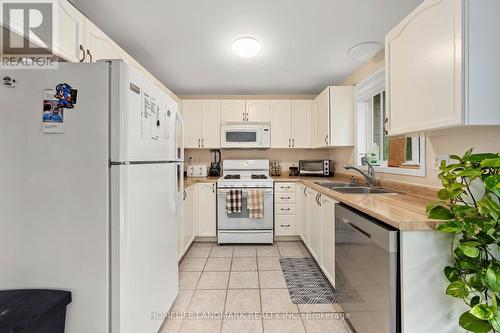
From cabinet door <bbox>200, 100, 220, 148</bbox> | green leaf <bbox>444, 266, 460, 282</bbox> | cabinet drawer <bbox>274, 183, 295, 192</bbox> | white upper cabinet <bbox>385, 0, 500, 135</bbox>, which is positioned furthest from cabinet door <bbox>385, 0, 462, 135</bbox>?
cabinet door <bbox>200, 100, 220, 148</bbox>

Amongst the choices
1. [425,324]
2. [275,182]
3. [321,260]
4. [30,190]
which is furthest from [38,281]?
[275,182]

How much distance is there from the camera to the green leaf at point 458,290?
3.08 ft

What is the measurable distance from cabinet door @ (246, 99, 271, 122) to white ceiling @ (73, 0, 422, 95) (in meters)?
0.58

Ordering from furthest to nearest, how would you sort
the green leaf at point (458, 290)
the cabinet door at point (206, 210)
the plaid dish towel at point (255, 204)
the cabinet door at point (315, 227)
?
the cabinet door at point (206, 210) → the plaid dish towel at point (255, 204) → the cabinet door at point (315, 227) → the green leaf at point (458, 290)

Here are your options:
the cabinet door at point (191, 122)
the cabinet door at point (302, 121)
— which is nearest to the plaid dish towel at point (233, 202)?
the cabinet door at point (191, 122)

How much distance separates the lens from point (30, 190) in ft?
3.64

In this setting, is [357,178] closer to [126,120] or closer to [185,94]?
[126,120]

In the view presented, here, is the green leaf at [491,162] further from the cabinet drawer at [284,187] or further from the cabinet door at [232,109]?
the cabinet door at [232,109]

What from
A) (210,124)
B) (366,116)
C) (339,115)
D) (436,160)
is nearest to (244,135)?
(210,124)

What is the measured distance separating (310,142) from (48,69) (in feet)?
10.5

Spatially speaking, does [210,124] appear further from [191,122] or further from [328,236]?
[328,236]

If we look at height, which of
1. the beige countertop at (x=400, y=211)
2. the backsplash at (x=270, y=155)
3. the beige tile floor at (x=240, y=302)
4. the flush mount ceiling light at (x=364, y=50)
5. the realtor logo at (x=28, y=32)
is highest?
the flush mount ceiling light at (x=364, y=50)

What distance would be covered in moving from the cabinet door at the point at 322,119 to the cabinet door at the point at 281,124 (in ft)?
1.29

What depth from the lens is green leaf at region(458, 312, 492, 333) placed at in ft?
2.95
